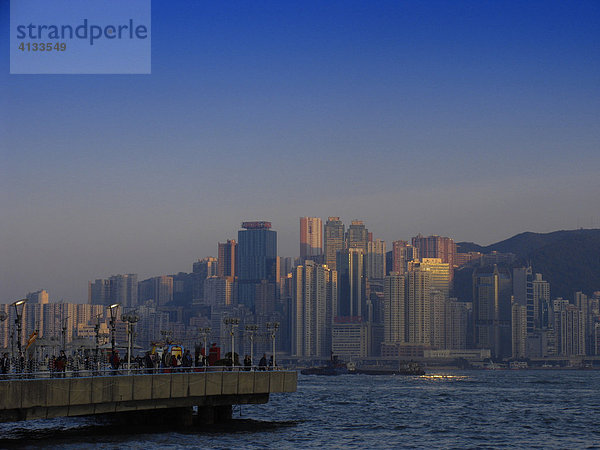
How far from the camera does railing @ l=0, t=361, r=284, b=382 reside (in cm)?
4547

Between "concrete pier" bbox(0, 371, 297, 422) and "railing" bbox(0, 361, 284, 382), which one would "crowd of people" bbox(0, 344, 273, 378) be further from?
"concrete pier" bbox(0, 371, 297, 422)

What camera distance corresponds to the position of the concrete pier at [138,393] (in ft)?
143

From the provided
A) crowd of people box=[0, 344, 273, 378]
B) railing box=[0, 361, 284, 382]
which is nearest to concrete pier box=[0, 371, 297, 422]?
railing box=[0, 361, 284, 382]

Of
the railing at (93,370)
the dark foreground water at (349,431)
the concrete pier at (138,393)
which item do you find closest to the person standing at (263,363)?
the railing at (93,370)

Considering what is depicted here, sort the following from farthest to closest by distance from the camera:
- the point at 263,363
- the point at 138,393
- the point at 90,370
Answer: the point at 263,363 → the point at 138,393 → the point at 90,370

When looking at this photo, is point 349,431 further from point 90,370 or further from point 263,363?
point 90,370

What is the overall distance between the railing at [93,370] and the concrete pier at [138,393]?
16.8 inches

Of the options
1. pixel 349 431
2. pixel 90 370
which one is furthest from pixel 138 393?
pixel 349 431

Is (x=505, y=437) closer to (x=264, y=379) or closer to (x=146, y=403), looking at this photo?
(x=264, y=379)

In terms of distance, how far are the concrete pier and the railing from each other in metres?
0.43

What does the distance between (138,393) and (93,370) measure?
289 centimetres

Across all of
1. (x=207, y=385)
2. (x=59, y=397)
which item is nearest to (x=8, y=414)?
(x=59, y=397)

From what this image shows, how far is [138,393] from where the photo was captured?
48250mm

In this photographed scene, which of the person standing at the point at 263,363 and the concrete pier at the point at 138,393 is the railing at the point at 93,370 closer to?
the person standing at the point at 263,363
